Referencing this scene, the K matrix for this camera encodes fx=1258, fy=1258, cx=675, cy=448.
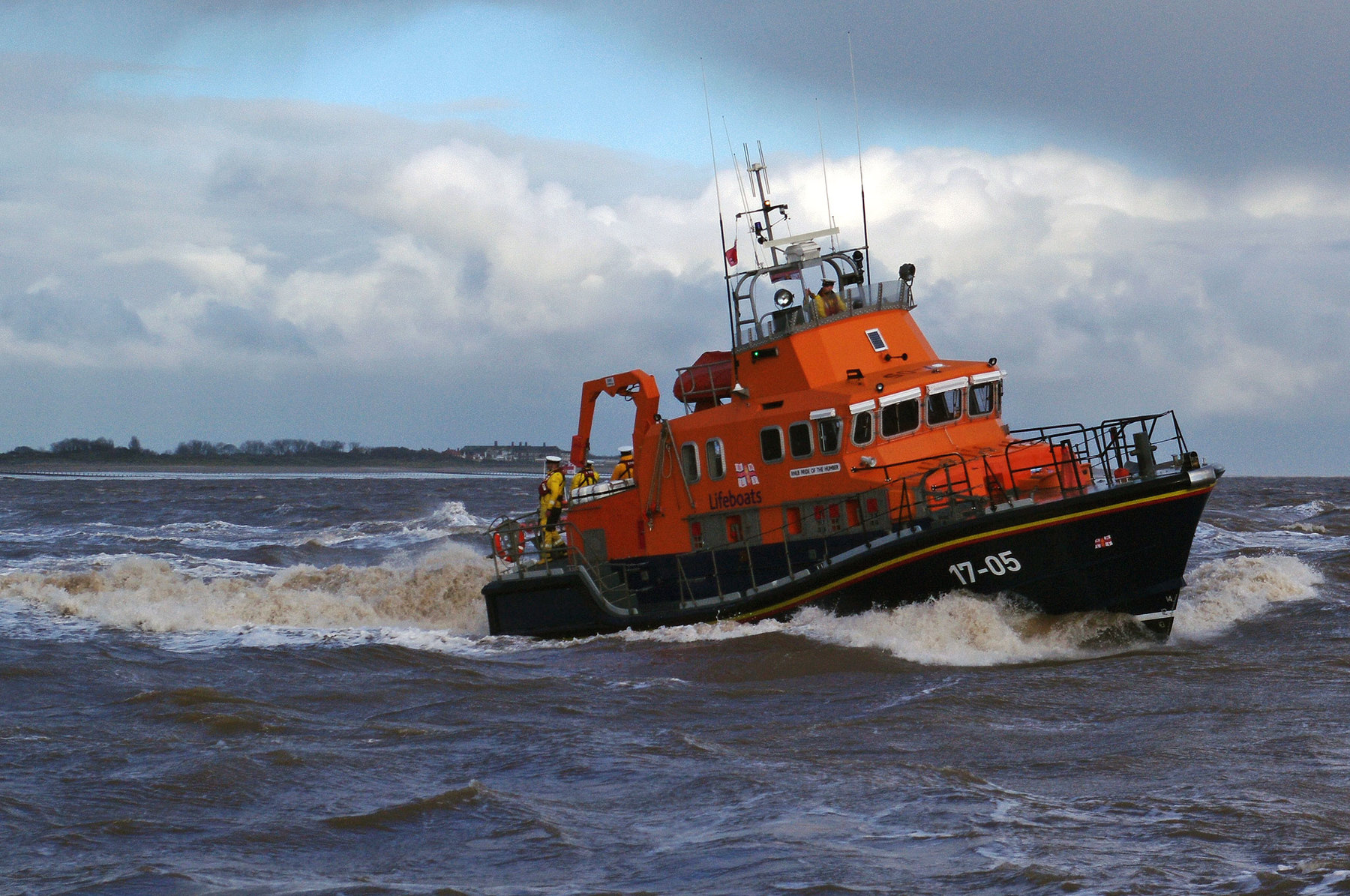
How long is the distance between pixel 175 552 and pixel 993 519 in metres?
21.0

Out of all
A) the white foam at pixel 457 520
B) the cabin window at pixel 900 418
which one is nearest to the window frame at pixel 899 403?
the cabin window at pixel 900 418

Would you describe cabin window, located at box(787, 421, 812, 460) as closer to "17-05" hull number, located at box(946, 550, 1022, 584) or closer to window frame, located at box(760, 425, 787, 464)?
window frame, located at box(760, 425, 787, 464)

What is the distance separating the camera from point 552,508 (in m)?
14.9

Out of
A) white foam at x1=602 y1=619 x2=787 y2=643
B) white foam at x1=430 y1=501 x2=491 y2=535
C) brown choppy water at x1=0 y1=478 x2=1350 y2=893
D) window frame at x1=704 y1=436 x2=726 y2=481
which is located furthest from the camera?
white foam at x1=430 y1=501 x2=491 y2=535

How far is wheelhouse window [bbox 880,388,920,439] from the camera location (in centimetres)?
1240

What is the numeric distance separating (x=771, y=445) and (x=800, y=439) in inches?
13.2

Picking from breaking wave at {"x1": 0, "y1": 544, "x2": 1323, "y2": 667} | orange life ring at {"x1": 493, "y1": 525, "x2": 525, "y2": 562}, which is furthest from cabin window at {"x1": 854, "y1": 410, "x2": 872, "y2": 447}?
orange life ring at {"x1": 493, "y1": 525, "x2": 525, "y2": 562}

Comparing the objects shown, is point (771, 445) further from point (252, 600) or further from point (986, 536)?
point (252, 600)

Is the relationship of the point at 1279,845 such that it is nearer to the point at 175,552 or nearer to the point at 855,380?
the point at 855,380

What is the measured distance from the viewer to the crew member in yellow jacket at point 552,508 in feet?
48.2

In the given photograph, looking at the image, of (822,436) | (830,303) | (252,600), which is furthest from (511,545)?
(830,303)

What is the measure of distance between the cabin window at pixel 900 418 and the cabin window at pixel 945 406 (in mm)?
195

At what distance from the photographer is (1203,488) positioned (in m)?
11.2

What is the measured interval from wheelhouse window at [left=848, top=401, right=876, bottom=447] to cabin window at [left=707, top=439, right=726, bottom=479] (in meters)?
1.46
